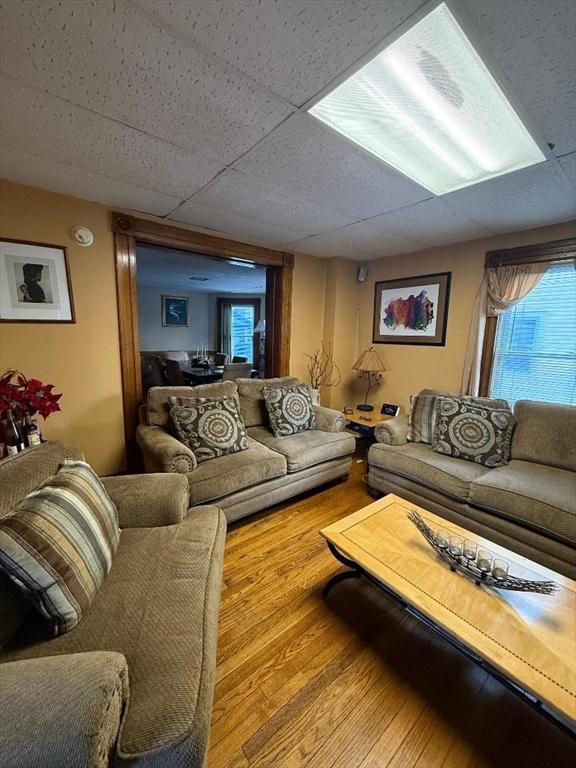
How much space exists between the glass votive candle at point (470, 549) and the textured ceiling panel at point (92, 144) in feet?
7.55

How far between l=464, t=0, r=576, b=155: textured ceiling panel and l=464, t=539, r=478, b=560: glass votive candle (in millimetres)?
1846

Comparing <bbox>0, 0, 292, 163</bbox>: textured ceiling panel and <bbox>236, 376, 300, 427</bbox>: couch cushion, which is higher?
<bbox>0, 0, 292, 163</bbox>: textured ceiling panel

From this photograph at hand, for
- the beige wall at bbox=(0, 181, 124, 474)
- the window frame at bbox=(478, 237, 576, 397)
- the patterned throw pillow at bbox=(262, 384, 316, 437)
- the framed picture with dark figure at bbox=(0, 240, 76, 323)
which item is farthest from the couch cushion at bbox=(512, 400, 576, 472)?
the framed picture with dark figure at bbox=(0, 240, 76, 323)

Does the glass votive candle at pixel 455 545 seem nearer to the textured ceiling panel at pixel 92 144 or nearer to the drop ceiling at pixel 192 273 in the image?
the textured ceiling panel at pixel 92 144

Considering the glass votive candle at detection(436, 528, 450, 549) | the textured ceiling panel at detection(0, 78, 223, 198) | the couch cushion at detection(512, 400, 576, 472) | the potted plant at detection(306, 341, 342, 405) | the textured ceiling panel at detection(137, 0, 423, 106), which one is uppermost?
the textured ceiling panel at detection(137, 0, 423, 106)

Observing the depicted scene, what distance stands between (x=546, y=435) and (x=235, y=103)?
2.72 meters

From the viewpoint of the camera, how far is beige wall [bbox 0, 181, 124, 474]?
2096 mm

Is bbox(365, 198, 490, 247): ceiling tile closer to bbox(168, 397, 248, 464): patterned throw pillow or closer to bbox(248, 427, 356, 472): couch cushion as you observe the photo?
bbox(248, 427, 356, 472): couch cushion

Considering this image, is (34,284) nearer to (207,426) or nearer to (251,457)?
(207,426)

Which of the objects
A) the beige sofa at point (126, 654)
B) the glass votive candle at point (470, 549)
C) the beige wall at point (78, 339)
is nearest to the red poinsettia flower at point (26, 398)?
the beige sofa at point (126, 654)

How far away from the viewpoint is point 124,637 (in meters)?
0.93

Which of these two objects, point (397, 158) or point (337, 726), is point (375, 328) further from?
point (337, 726)

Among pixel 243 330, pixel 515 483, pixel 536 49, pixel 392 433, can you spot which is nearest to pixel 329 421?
pixel 392 433

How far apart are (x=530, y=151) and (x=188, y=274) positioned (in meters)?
4.61
